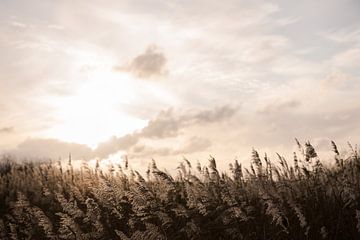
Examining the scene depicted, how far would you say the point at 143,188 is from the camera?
750 centimetres

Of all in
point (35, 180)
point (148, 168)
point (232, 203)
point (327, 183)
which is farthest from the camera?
point (35, 180)

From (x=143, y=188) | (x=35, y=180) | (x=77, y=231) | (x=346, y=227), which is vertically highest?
(x=35, y=180)

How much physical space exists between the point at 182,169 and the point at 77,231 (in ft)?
11.3

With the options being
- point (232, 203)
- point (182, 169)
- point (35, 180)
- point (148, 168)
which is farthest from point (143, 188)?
point (35, 180)

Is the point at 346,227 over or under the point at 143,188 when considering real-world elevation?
under

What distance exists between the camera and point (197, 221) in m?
7.50

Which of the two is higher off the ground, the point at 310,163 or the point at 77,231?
the point at 310,163

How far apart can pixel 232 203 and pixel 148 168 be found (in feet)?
17.7

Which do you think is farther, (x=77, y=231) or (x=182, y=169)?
(x=182, y=169)

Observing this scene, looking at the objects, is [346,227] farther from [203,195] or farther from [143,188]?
[143,188]

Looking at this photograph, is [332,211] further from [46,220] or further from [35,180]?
[35,180]

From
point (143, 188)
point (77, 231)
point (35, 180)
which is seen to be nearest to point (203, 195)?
point (143, 188)

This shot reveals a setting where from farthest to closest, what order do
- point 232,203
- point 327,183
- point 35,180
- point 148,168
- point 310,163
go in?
point 35,180, point 148,168, point 310,163, point 327,183, point 232,203

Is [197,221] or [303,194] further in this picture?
[303,194]
